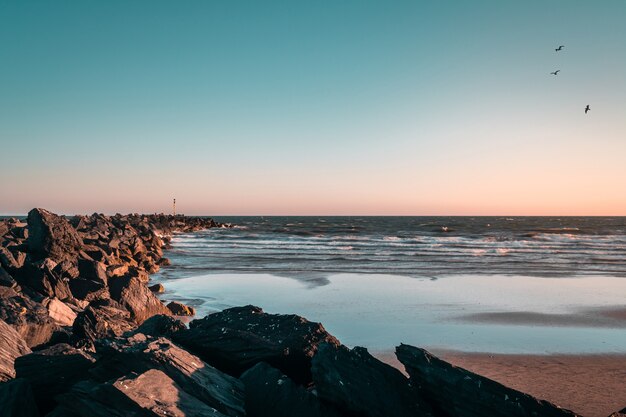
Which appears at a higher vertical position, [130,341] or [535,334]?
[130,341]

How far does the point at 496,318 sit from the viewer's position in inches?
429

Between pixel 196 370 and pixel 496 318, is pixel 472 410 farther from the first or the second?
pixel 496 318

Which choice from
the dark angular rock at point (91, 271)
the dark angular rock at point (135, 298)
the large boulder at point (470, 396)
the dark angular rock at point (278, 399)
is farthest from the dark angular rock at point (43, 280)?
the large boulder at point (470, 396)

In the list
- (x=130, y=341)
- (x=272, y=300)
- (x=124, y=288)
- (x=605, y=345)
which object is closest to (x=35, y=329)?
(x=130, y=341)

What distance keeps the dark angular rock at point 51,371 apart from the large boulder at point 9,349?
14cm

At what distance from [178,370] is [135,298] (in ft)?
18.7

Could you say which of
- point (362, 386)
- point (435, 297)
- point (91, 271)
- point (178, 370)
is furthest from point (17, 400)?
point (435, 297)

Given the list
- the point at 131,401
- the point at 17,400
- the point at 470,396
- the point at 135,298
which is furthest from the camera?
the point at 135,298

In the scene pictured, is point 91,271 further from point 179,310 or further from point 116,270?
point 116,270

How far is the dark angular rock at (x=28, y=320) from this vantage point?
589 centimetres

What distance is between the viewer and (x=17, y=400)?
384 centimetres

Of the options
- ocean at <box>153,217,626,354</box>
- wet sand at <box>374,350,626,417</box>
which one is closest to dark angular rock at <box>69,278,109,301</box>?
ocean at <box>153,217,626,354</box>

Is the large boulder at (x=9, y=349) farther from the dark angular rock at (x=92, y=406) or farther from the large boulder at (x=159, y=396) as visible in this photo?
the large boulder at (x=159, y=396)

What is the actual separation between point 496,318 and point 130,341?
28.4 feet
